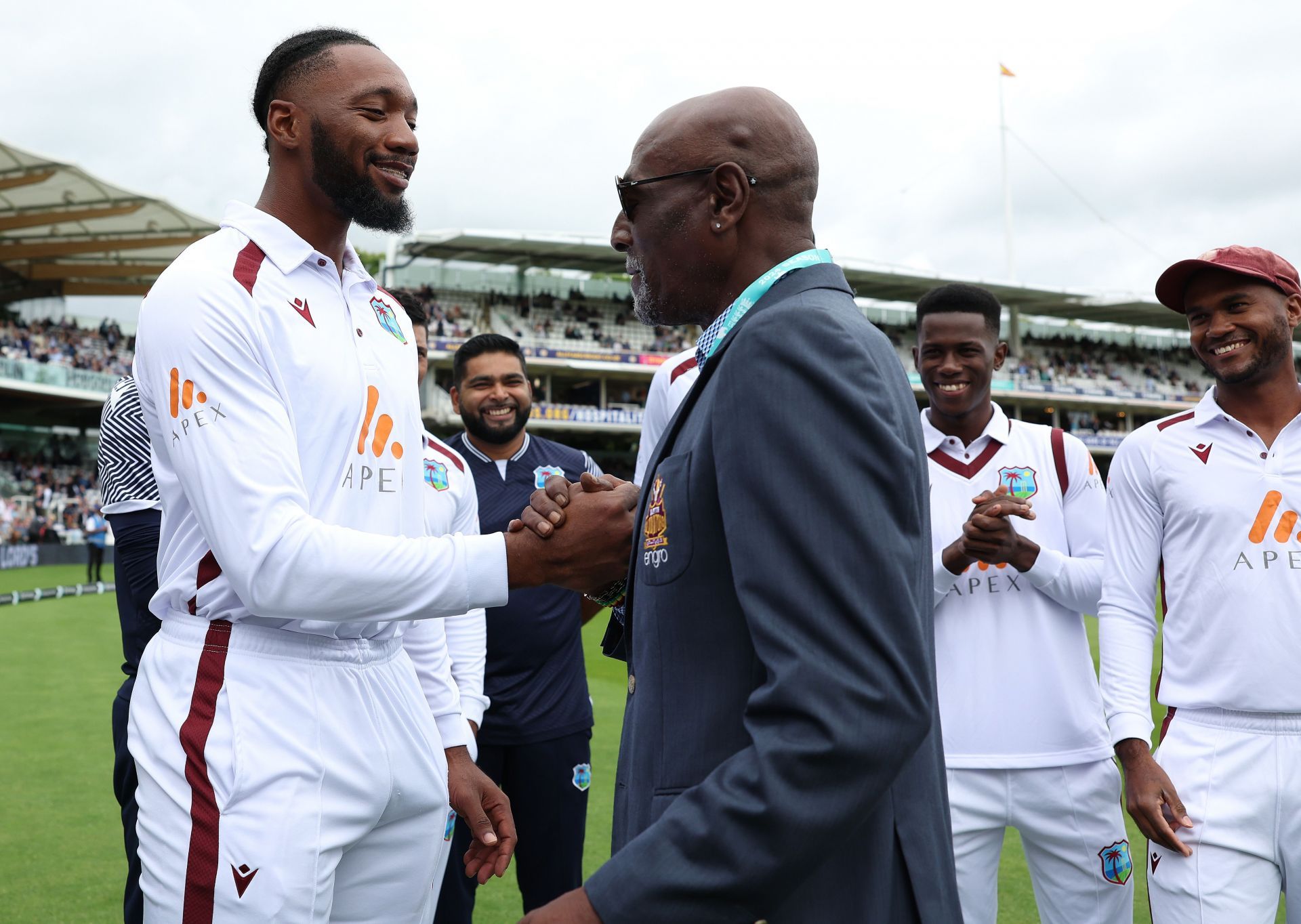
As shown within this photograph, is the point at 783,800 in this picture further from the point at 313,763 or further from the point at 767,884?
the point at 313,763

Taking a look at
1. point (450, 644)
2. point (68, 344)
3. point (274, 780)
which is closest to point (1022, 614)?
point (450, 644)

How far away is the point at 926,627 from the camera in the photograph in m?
1.64

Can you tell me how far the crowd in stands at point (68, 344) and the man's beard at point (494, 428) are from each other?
3557cm

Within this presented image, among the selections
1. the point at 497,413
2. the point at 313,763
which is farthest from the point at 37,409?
the point at 313,763

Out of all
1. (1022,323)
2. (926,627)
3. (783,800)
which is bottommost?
(783,800)

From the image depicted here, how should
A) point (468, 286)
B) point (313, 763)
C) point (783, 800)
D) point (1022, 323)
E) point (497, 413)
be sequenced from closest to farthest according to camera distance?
1. point (783, 800)
2. point (313, 763)
3. point (497, 413)
4. point (468, 286)
5. point (1022, 323)

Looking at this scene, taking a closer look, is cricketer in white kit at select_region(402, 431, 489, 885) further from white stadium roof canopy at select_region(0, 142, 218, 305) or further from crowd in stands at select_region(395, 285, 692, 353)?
crowd in stands at select_region(395, 285, 692, 353)

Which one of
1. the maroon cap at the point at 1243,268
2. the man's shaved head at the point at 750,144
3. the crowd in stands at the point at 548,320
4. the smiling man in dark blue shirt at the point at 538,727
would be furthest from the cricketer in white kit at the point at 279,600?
the crowd in stands at the point at 548,320

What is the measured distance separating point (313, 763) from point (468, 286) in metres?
46.4

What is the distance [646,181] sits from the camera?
1856 millimetres

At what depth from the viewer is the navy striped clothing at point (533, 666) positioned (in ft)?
15.1

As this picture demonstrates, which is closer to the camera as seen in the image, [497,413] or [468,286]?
[497,413]

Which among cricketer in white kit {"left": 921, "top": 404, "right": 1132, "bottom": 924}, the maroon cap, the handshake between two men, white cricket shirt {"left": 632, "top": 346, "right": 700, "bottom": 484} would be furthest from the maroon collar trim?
the handshake between two men

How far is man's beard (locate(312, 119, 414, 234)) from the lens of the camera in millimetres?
2406
